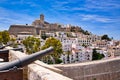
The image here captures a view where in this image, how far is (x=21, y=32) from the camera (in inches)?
3369

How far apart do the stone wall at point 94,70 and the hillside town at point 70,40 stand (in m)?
40.2

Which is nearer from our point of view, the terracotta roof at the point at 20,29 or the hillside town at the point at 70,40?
the hillside town at the point at 70,40

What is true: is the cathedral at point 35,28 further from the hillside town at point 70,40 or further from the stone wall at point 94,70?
the stone wall at point 94,70

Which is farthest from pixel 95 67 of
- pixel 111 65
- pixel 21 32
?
pixel 21 32

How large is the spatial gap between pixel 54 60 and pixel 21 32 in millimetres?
53077

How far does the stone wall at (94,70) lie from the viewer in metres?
7.94

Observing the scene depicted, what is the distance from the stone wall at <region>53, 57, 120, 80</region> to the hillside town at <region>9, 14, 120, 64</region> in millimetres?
40231

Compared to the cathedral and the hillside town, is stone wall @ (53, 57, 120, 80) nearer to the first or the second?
the hillside town

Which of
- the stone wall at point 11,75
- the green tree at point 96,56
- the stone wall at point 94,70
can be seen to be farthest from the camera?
the green tree at point 96,56

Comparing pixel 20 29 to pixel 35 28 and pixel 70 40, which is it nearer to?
pixel 35 28

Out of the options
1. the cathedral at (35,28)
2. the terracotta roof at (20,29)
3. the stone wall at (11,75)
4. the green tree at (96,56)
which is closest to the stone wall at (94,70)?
the stone wall at (11,75)

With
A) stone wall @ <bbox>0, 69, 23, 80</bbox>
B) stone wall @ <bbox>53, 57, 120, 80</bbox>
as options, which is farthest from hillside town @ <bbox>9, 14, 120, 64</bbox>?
stone wall @ <bbox>0, 69, 23, 80</bbox>

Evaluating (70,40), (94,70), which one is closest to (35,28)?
(70,40)

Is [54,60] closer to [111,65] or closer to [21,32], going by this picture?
[111,65]
